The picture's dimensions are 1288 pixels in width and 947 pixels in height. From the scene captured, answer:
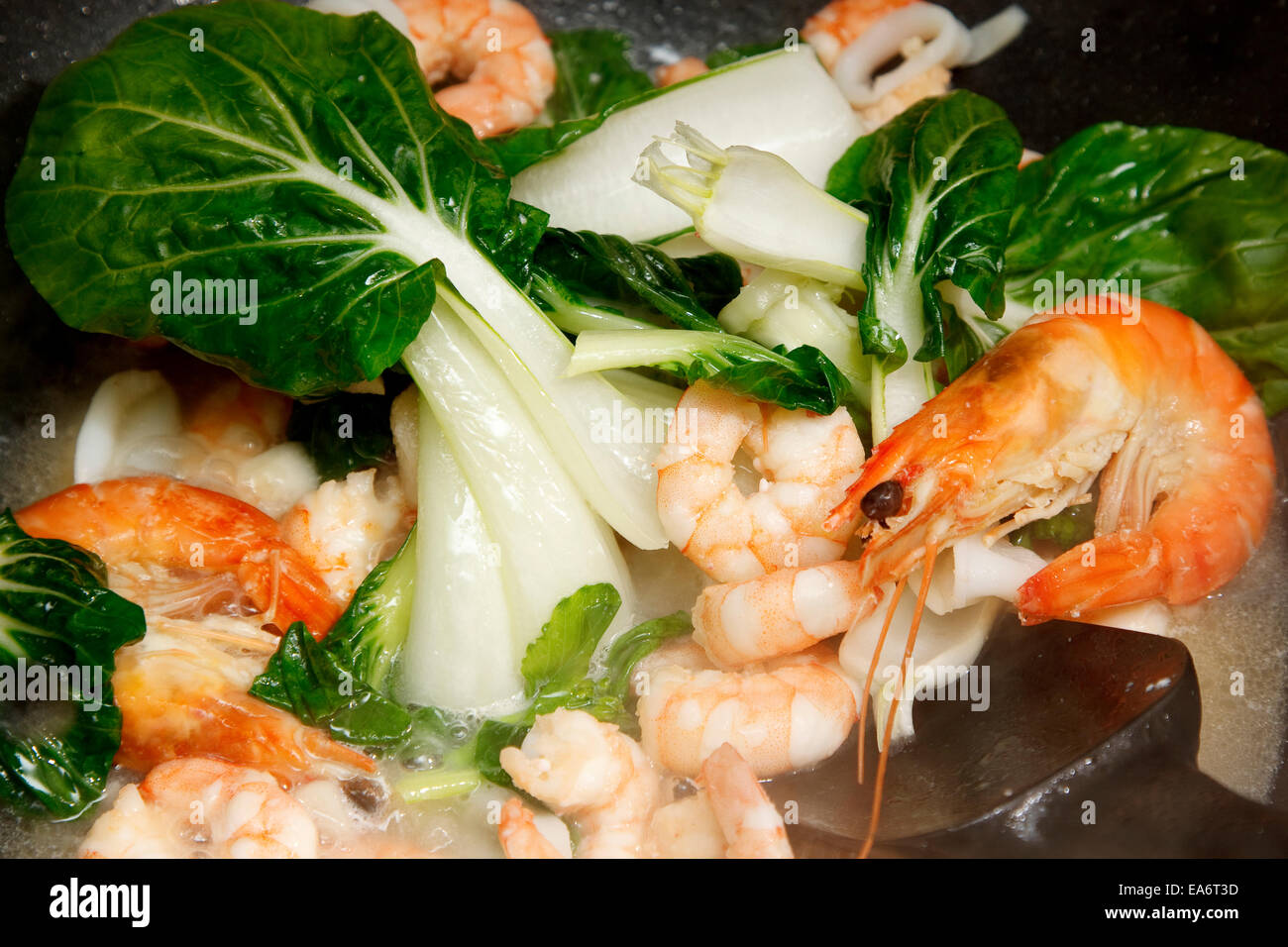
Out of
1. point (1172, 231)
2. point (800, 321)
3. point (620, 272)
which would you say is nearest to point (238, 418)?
point (620, 272)

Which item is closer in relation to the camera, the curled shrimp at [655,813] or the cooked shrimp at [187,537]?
the curled shrimp at [655,813]

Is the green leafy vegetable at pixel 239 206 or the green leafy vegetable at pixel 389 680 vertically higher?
the green leafy vegetable at pixel 239 206

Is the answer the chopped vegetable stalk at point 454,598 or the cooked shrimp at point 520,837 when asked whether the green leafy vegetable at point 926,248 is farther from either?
the cooked shrimp at point 520,837

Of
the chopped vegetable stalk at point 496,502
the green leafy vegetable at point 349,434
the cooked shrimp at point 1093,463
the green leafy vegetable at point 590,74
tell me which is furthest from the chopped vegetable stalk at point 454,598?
the green leafy vegetable at point 590,74

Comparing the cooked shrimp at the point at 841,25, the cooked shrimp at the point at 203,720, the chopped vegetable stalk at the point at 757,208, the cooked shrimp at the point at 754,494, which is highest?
the cooked shrimp at the point at 841,25
